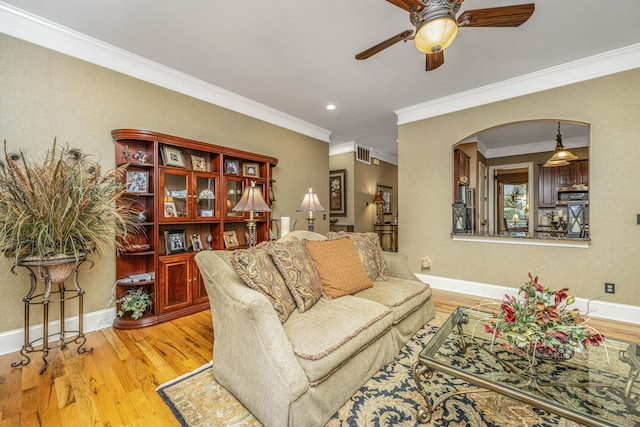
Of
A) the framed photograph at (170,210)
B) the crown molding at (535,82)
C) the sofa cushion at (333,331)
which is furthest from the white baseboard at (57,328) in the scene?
the crown molding at (535,82)

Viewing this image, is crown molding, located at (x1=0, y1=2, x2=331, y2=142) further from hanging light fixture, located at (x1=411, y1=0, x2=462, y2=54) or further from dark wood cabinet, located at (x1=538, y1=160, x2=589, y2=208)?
dark wood cabinet, located at (x1=538, y1=160, x2=589, y2=208)

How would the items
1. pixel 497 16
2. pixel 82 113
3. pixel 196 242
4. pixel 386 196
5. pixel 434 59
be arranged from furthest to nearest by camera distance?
pixel 386 196, pixel 196 242, pixel 82 113, pixel 434 59, pixel 497 16

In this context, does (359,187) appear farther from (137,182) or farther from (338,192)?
(137,182)

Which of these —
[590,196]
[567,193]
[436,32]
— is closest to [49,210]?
[436,32]

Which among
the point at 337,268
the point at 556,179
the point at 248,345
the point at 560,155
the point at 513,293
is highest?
the point at 560,155

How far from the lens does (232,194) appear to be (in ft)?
11.8

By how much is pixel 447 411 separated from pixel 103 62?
405 centimetres

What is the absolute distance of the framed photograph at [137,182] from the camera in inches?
109

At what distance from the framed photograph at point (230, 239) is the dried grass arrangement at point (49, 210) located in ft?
4.69

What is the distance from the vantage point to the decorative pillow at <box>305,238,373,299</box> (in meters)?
2.09

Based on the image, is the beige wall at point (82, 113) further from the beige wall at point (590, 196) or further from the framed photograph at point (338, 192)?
the framed photograph at point (338, 192)

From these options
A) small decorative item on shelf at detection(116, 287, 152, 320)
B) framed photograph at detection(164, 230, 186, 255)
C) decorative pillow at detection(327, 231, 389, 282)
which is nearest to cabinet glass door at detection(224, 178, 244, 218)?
framed photograph at detection(164, 230, 186, 255)

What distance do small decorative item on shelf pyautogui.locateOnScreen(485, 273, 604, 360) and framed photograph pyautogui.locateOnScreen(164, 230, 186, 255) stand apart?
300 cm

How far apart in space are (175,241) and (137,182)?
73cm
